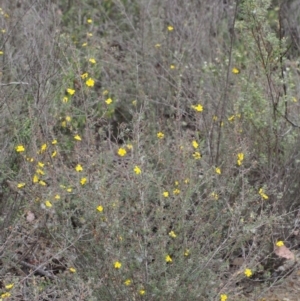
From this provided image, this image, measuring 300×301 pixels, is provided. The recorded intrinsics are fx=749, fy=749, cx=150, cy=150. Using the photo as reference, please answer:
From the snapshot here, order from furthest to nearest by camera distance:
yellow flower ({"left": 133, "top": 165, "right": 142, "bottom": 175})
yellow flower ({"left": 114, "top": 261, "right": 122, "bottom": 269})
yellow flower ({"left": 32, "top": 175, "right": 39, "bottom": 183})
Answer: yellow flower ({"left": 32, "top": 175, "right": 39, "bottom": 183}), yellow flower ({"left": 133, "top": 165, "right": 142, "bottom": 175}), yellow flower ({"left": 114, "top": 261, "right": 122, "bottom": 269})

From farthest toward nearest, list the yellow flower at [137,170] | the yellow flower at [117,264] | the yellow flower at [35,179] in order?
the yellow flower at [35,179], the yellow flower at [137,170], the yellow flower at [117,264]

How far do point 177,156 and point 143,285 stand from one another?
0.94 m

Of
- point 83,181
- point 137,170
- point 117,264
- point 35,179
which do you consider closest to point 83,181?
point 83,181

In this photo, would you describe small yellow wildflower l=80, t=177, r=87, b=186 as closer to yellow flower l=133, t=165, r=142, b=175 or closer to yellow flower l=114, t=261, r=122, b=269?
yellow flower l=133, t=165, r=142, b=175

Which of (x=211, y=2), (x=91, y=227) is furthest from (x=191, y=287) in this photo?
(x=211, y=2)

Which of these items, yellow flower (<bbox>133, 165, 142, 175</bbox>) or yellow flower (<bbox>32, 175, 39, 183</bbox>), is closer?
yellow flower (<bbox>133, 165, 142, 175</bbox>)

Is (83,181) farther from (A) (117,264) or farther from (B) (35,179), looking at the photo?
(A) (117,264)

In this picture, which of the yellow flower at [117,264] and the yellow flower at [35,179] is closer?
the yellow flower at [117,264]

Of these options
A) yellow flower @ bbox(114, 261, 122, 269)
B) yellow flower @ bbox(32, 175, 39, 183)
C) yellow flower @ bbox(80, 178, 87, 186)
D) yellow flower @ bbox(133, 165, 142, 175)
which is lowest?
yellow flower @ bbox(114, 261, 122, 269)

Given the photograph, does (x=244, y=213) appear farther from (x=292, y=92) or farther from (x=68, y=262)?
(x=292, y=92)

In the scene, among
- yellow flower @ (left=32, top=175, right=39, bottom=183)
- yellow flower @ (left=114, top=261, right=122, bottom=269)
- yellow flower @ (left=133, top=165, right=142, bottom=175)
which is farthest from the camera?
yellow flower @ (left=32, top=175, right=39, bottom=183)

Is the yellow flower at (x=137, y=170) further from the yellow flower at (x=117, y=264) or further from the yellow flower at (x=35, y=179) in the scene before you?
the yellow flower at (x=35, y=179)

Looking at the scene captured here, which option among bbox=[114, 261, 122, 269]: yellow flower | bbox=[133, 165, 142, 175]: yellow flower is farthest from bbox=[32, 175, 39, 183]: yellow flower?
bbox=[114, 261, 122, 269]: yellow flower

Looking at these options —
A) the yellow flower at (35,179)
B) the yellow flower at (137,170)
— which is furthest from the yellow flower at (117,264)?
the yellow flower at (35,179)
